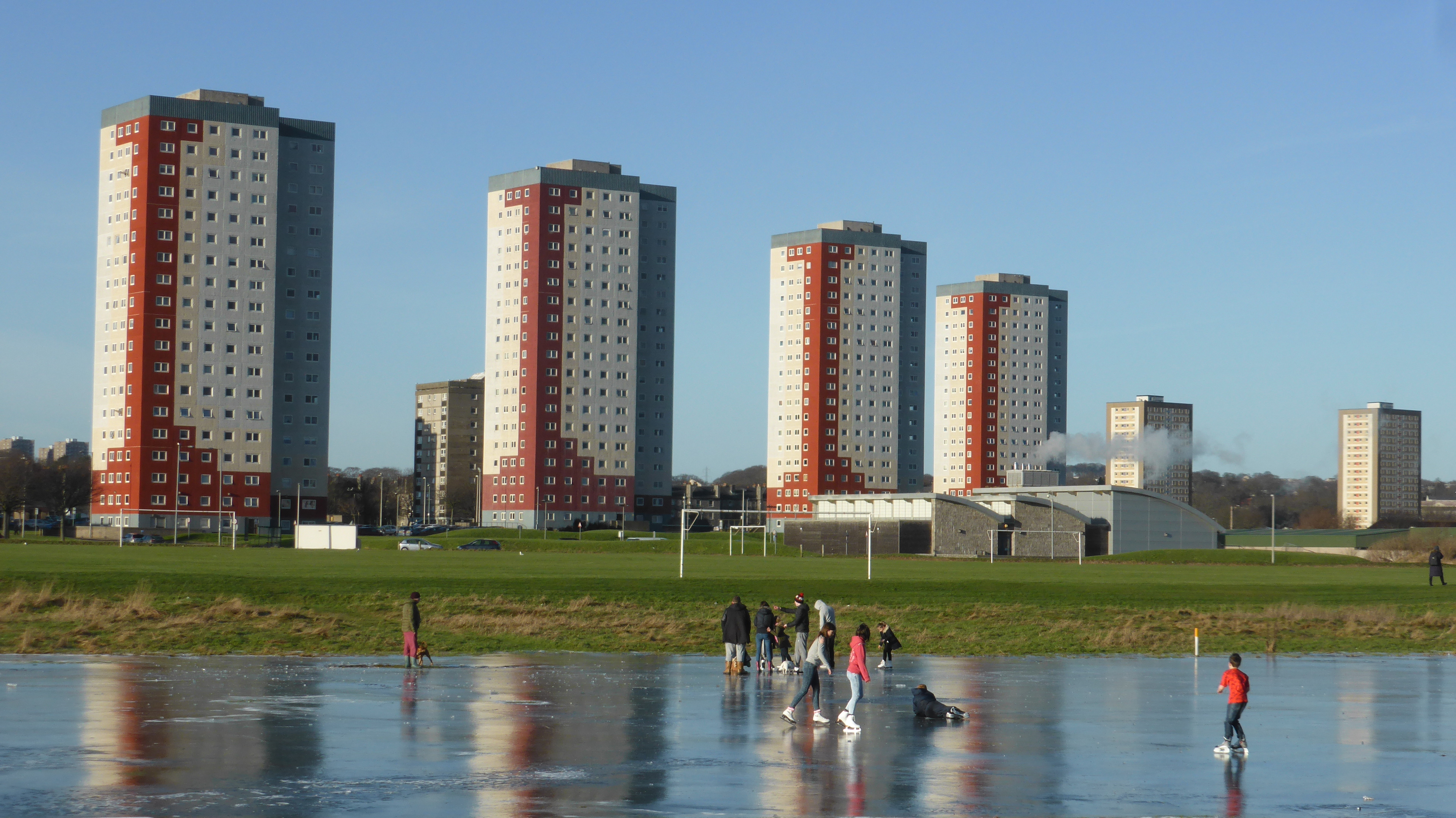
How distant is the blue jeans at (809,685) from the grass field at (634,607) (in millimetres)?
16090

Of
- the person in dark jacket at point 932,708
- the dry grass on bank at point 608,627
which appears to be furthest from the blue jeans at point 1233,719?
the dry grass on bank at point 608,627

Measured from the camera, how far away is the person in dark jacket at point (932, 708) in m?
25.1

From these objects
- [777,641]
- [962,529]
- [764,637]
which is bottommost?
[962,529]

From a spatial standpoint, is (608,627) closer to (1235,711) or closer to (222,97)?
(1235,711)

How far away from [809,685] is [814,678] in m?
1.47

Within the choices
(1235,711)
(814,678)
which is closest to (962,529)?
(814,678)

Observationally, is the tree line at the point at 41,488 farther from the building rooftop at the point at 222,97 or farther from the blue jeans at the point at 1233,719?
the blue jeans at the point at 1233,719

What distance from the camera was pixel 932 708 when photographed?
82.5ft

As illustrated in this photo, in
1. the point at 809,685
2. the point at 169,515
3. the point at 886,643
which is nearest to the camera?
the point at 809,685

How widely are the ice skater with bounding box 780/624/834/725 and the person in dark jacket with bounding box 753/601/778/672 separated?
708cm

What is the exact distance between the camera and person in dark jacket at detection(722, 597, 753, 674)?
3331 centimetres

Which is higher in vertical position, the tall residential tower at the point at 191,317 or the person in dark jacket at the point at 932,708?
the tall residential tower at the point at 191,317

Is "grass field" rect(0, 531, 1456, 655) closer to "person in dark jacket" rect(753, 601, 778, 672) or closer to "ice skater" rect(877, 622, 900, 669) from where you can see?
"ice skater" rect(877, 622, 900, 669)

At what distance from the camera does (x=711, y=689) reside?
3041 cm
